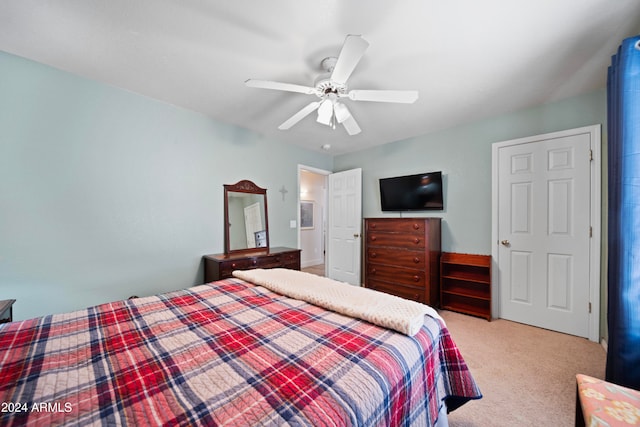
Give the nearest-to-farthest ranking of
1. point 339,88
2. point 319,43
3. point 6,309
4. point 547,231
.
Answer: point 6,309
point 319,43
point 339,88
point 547,231

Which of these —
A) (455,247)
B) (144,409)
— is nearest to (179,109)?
(144,409)

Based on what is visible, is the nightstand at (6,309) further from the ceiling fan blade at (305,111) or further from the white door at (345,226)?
the white door at (345,226)

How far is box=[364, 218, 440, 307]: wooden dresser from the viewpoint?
3076mm

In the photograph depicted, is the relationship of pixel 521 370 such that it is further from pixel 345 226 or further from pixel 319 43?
pixel 319 43

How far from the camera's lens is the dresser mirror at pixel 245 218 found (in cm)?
320

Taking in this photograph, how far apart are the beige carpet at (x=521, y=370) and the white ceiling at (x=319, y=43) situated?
2445mm

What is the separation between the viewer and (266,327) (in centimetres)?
119

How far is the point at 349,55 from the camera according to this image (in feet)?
4.62

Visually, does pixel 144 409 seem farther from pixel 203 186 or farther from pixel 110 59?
pixel 203 186

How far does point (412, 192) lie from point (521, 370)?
2297 millimetres

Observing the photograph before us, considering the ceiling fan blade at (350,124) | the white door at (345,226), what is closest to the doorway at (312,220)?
the white door at (345,226)

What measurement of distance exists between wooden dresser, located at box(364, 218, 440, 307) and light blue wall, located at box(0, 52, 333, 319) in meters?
2.15

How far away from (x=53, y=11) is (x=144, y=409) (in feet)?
7.26

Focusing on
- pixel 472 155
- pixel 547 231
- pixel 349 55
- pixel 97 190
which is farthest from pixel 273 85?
pixel 547 231
